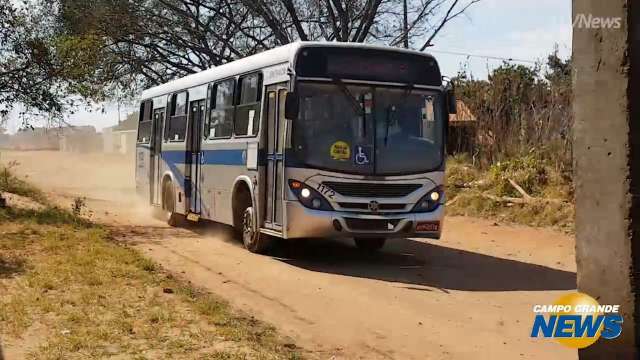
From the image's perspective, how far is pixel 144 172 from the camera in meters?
19.8

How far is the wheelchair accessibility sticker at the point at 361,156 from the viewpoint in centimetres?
1064

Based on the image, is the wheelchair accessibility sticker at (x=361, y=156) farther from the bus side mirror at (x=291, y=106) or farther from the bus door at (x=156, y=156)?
the bus door at (x=156, y=156)

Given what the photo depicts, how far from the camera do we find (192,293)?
8.33 m

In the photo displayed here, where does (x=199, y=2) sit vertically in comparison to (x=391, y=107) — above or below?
above

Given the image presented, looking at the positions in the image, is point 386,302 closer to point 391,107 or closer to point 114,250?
point 391,107

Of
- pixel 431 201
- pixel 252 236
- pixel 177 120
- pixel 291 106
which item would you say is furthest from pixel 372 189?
pixel 177 120

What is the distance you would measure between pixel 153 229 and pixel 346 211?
22.6 ft

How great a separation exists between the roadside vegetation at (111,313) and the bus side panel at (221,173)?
238 centimetres

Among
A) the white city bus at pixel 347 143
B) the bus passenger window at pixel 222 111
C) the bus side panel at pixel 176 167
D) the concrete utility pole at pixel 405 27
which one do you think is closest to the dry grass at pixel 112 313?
the white city bus at pixel 347 143

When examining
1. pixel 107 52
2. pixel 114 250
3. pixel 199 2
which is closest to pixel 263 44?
pixel 199 2

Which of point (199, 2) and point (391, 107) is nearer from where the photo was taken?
point (391, 107)

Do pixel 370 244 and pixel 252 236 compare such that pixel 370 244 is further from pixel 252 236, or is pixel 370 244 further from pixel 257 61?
pixel 257 61

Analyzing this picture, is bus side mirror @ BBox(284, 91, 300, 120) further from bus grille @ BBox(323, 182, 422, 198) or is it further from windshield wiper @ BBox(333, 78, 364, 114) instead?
bus grille @ BBox(323, 182, 422, 198)

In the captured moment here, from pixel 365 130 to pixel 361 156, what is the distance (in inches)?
15.5
